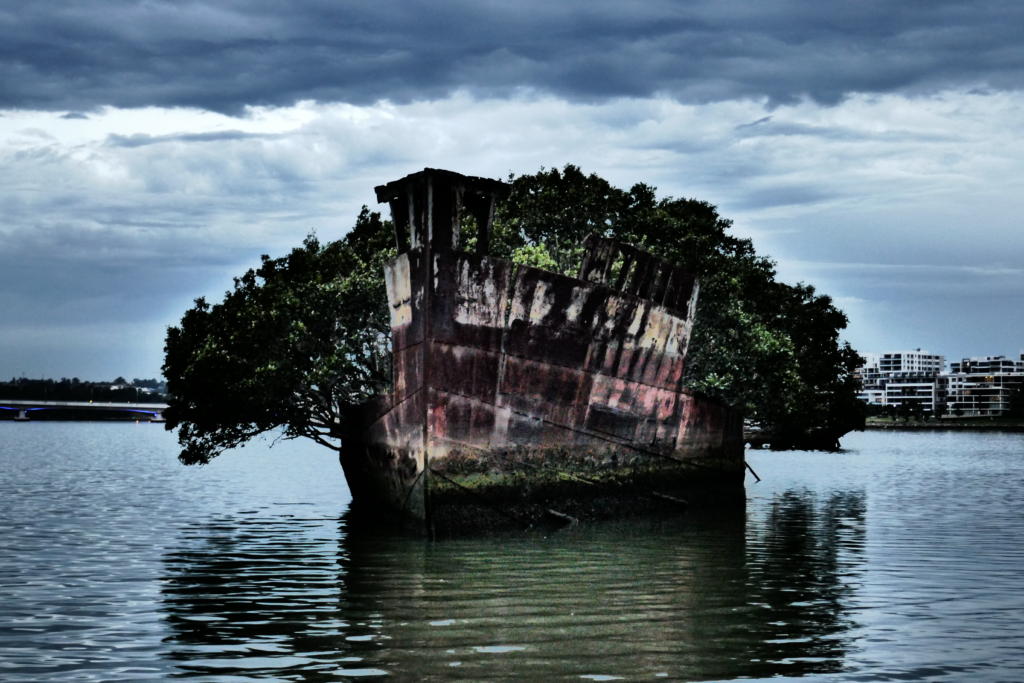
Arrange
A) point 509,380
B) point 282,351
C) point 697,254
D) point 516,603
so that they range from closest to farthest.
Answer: point 516,603 < point 509,380 < point 282,351 < point 697,254

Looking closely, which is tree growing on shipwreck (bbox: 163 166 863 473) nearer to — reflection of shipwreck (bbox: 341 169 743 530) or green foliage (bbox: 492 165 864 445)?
green foliage (bbox: 492 165 864 445)

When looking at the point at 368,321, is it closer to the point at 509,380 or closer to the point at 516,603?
the point at 509,380

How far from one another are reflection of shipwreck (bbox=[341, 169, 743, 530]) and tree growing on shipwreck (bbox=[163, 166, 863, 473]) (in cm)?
670

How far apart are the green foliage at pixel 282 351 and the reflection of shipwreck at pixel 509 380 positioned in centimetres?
669

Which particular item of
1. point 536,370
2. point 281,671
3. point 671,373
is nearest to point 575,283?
point 536,370

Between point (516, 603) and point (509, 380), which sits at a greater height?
point (509, 380)

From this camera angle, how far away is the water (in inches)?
458

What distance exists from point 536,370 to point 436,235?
138 inches

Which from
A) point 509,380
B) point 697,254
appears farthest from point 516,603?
point 697,254

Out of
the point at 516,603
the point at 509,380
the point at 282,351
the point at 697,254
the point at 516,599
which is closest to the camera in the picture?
the point at 516,603

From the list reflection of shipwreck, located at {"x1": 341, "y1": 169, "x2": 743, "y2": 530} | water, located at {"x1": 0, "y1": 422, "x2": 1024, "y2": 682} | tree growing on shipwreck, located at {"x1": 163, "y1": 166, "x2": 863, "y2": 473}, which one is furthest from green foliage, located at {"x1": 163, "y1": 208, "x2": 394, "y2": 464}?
reflection of shipwreck, located at {"x1": 341, "y1": 169, "x2": 743, "y2": 530}

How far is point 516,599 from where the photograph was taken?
15.6 metres

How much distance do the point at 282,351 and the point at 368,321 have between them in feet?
8.92

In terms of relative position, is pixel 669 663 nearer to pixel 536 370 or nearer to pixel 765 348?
pixel 536 370
